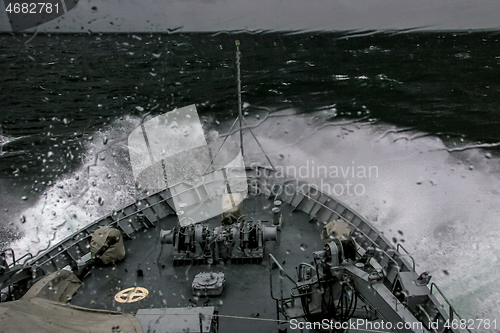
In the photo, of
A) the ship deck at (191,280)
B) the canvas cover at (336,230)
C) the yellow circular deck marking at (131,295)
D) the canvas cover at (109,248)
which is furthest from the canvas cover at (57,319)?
the canvas cover at (336,230)

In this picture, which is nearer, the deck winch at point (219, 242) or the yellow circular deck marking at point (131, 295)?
the yellow circular deck marking at point (131, 295)

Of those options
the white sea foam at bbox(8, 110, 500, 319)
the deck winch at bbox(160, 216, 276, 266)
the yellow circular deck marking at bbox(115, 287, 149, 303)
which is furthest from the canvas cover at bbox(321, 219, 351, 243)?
the white sea foam at bbox(8, 110, 500, 319)

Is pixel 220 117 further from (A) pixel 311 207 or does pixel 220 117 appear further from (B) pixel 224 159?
(A) pixel 311 207

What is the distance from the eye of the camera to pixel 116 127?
1470 inches

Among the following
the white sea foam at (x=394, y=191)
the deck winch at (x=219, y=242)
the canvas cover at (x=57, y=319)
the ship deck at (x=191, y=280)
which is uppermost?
the canvas cover at (x=57, y=319)

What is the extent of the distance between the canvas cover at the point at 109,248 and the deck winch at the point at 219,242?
3.73 ft

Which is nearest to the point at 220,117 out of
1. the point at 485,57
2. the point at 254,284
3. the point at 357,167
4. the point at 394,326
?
the point at 357,167

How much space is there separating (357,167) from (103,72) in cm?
4634

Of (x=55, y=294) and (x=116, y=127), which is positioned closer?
(x=55, y=294)

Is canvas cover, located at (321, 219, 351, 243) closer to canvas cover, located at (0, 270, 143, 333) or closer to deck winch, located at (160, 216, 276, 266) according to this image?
deck winch, located at (160, 216, 276, 266)

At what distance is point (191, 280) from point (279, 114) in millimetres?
29459

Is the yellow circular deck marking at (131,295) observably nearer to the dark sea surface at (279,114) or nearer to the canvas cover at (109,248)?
the canvas cover at (109,248)

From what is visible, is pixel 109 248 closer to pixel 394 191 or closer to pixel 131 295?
pixel 131 295

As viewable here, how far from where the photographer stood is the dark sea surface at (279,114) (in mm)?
21805
